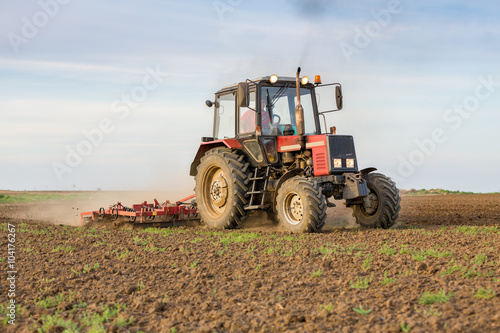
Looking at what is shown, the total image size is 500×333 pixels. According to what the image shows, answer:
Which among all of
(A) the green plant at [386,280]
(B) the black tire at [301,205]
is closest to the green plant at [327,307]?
(A) the green plant at [386,280]

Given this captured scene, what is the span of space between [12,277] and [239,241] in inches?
160

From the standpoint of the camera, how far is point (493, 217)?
1551cm

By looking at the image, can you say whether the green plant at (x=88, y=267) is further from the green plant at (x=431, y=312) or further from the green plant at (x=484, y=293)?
the green plant at (x=484, y=293)

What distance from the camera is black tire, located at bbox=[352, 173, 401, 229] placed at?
11.6 meters

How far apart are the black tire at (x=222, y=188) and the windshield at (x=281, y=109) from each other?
0.94 meters

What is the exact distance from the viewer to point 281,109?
39.7ft

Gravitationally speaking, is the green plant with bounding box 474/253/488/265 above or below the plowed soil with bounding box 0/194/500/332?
above

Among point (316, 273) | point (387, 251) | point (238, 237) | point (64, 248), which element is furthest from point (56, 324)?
point (238, 237)

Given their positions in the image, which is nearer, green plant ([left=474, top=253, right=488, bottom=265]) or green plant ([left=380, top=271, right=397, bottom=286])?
green plant ([left=380, top=271, right=397, bottom=286])

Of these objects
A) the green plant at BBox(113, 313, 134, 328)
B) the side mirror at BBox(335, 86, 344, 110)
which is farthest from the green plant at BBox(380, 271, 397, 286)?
the side mirror at BBox(335, 86, 344, 110)

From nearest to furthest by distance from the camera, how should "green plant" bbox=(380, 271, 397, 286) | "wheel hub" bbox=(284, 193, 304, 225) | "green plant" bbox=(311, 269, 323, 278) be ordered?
"green plant" bbox=(380, 271, 397, 286) → "green plant" bbox=(311, 269, 323, 278) → "wheel hub" bbox=(284, 193, 304, 225)

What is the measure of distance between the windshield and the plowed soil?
244 centimetres

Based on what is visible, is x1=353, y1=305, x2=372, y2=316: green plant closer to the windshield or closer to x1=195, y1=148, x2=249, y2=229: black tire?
x1=195, y1=148, x2=249, y2=229: black tire

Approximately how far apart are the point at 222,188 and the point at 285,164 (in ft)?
4.90
